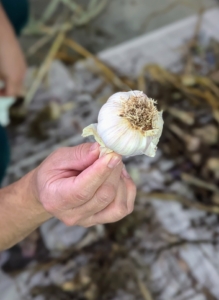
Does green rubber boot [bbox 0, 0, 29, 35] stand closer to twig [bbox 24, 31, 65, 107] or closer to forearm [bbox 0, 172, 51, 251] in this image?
twig [bbox 24, 31, 65, 107]

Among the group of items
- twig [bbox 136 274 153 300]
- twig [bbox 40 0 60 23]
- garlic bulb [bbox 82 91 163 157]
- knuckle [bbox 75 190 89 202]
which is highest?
twig [bbox 40 0 60 23]

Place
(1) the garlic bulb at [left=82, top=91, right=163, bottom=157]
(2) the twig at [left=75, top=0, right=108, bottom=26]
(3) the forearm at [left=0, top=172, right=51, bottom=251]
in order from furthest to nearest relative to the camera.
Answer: (2) the twig at [left=75, top=0, right=108, bottom=26], (3) the forearm at [left=0, top=172, right=51, bottom=251], (1) the garlic bulb at [left=82, top=91, right=163, bottom=157]

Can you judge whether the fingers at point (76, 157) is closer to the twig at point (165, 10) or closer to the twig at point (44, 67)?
the twig at point (44, 67)

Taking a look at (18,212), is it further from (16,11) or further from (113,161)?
(16,11)

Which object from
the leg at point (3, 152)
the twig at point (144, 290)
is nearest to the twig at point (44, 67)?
the leg at point (3, 152)

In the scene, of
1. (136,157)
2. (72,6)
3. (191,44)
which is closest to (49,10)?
(72,6)

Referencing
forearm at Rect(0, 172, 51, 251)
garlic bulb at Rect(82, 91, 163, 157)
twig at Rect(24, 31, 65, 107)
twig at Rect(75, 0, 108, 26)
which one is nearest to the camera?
garlic bulb at Rect(82, 91, 163, 157)

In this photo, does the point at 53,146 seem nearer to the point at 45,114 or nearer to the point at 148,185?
the point at 45,114

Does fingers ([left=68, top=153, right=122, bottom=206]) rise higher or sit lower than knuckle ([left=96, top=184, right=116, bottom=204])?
higher

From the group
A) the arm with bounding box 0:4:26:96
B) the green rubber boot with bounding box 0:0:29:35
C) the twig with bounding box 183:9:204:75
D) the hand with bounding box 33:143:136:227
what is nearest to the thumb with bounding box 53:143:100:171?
the hand with bounding box 33:143:136:227
